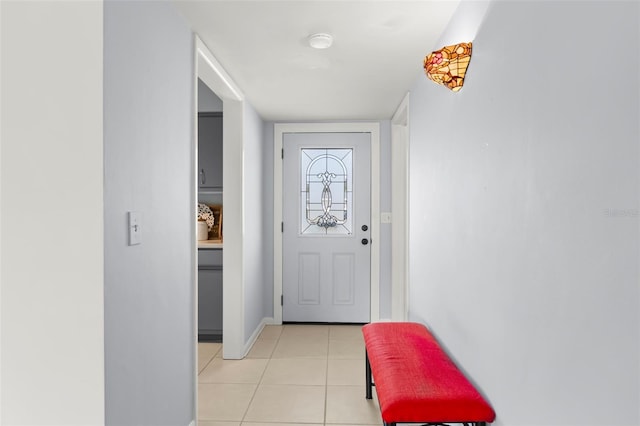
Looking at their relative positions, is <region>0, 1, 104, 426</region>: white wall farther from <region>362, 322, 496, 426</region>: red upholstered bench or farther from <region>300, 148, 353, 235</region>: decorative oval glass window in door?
<region>300, 148, 353, 235</region>: decorative oval glass window in door

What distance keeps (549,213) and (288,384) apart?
231 centimetres

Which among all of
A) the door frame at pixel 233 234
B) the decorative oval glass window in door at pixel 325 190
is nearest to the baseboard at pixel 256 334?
the door frame at pixel 233 234

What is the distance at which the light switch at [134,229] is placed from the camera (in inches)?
62.5

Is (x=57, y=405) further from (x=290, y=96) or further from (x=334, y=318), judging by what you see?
(x=334, y=318)

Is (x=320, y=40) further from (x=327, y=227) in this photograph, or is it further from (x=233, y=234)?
(x=327, y=227)

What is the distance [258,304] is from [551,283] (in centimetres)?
338

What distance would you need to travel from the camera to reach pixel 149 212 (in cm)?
176

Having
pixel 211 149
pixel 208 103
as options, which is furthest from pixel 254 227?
pixel 208 103

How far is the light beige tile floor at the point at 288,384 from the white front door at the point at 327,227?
48cm

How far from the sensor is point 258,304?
4.25 m

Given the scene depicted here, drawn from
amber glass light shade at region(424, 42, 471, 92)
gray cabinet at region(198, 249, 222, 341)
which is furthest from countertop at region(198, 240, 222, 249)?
amber glass light shade at region(424, 42, 471, 92)

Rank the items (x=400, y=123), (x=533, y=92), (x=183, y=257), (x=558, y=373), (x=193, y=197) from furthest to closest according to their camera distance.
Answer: (x=400, y=123) < (x=193, y=197) < (x=183, y=257) < (x=533, y=92) < (x=558, y=373)

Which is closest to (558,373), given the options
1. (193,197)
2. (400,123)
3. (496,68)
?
(496,68)

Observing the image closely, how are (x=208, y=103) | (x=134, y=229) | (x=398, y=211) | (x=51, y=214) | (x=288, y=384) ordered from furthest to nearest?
(x=398, y=211) < (x=208, y=103) < (x=288, y=384) < (x=134, y=229) < (x=51, y=214)
